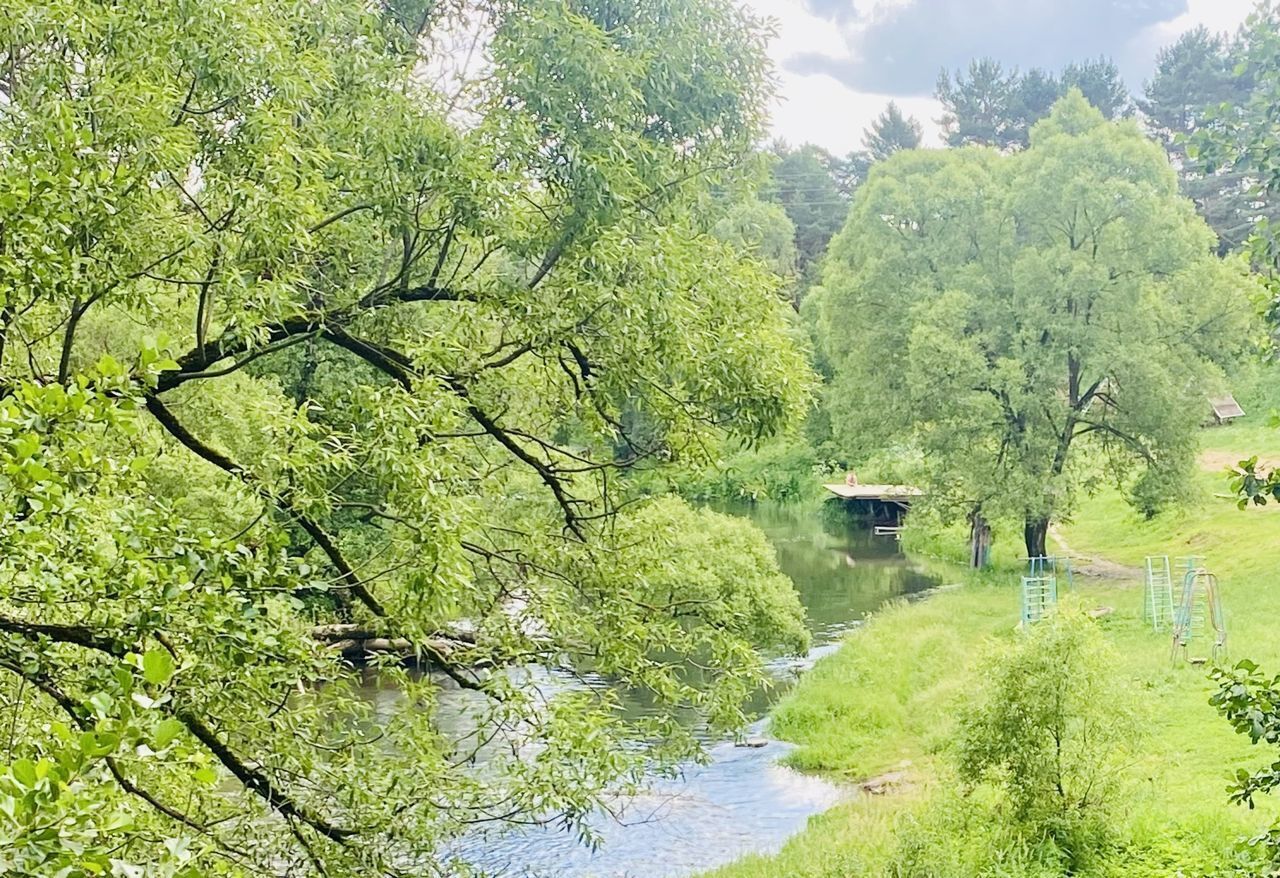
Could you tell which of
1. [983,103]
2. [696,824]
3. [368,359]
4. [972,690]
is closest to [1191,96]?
[983,103]

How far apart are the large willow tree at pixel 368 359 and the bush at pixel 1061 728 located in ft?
13.7

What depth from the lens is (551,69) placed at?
6324 mm

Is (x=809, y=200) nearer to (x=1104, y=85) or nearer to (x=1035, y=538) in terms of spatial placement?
(x=1104, y=85)

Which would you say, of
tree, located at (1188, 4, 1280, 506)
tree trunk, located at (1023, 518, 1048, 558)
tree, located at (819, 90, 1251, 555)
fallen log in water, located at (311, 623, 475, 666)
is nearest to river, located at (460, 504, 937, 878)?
fallen log in water, located at (311, 623, 475, 666)

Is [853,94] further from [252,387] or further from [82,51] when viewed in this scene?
[82,51]

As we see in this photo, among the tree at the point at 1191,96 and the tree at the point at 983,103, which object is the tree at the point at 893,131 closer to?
the tree at the point at 983,103

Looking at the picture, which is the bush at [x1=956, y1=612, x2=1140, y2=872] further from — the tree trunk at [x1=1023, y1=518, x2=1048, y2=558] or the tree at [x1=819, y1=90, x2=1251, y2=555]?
the tree trunk at [x1=1023, y1=518, x2=1048, y2=558]

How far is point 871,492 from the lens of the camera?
40719 mm

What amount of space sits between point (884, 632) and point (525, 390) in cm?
1656

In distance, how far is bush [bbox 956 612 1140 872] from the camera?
10.6 meters

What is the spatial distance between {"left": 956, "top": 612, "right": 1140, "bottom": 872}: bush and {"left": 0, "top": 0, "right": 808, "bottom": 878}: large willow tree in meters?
4.19

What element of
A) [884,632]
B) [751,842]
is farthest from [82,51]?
[884,632]

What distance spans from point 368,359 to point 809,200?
204ft

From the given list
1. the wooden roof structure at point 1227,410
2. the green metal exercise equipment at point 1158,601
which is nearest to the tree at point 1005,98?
the wooden roof structure at point 1227,410
